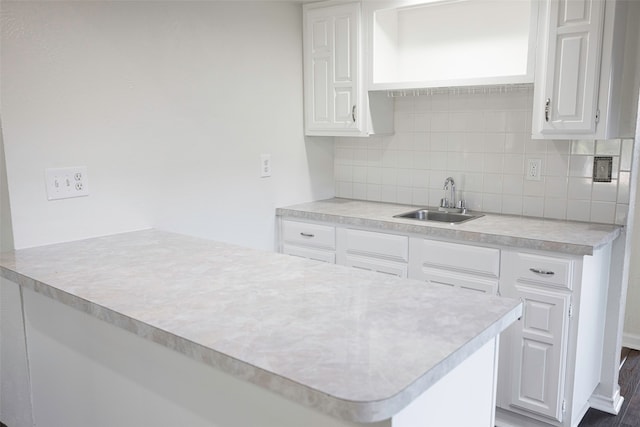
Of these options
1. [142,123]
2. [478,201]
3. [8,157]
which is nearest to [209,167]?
[142,123]

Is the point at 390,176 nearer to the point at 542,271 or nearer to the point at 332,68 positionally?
the point at 332,68

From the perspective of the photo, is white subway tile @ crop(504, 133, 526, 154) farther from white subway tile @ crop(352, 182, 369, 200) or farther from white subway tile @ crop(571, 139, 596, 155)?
Answer: white subway tile @ crop(352, 182, 369, 200)

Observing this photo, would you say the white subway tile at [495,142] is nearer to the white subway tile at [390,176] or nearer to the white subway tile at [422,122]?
the white subway tile at [422,122]

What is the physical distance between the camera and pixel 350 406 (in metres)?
1.01

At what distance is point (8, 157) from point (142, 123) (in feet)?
2.06

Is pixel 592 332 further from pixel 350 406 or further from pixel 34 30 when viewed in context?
pixel 34 30

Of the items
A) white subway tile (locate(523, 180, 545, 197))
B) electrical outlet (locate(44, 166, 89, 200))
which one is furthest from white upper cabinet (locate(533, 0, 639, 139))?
electrical outlet (locate(44, 166, 89, 200))

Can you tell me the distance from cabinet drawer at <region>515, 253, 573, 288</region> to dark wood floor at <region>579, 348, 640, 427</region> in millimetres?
798

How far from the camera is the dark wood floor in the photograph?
8.73ft

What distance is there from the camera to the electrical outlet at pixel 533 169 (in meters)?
2.93

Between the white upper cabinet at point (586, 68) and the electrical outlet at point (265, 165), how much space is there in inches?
60.3

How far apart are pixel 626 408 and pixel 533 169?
4.34ft

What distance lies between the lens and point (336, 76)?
3309 mm

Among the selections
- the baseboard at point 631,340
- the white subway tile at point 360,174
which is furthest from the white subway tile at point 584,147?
the baseboard at point 631,340
